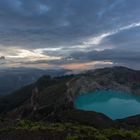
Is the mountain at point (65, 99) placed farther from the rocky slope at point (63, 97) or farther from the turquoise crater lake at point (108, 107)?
the turquoise crater lake at point (108, 107)

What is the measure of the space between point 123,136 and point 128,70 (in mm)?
150879

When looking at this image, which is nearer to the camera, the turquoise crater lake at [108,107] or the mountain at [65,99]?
the mountain at [65,99]

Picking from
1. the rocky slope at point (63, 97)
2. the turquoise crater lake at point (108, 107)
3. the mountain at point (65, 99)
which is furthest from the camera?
the turquoise crater lake at point (108, 107)

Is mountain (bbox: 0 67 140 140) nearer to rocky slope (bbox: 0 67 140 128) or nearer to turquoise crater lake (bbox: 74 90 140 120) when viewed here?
rocky slope (bbox: 0 67 140 128)

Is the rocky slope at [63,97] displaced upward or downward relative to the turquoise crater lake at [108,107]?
upward

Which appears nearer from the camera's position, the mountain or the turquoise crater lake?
the mountain

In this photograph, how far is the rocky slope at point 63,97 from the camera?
44438 mm

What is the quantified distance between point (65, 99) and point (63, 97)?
1.59 meters

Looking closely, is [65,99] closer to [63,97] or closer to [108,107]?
[63,97]

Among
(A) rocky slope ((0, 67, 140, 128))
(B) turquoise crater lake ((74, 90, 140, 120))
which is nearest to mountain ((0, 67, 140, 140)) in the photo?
(A) rocky slope ((0, 67, 140, 128))

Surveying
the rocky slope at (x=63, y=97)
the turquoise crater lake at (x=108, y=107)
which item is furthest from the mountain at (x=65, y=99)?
the turquoise crater lake at (x=108, y=107)

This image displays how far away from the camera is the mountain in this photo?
137ft

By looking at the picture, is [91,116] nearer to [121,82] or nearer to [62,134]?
[62,134]

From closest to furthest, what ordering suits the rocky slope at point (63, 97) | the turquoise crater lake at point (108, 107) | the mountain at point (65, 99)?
the mountain at point (65, 99) < the rocky slope at point (63, 97) < the turquoise crater lake at point (108, 107)
